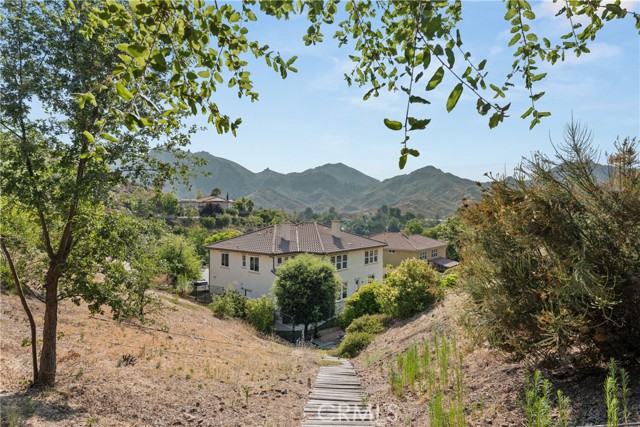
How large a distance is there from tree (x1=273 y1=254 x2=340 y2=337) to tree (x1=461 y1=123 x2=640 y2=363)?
1826 centimetres

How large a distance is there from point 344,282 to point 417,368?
87.1 ft

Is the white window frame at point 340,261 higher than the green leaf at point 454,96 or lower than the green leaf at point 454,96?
lower

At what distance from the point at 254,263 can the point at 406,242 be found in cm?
2766

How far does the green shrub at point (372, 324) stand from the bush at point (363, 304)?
2.72 meters

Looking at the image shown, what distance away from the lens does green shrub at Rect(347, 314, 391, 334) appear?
732 inches

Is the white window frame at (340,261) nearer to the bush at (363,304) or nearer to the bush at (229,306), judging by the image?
the bush at (229,306)

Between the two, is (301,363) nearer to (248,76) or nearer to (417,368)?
(417,368)

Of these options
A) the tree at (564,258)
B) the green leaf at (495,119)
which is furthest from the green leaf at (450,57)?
the tree at (564,258)

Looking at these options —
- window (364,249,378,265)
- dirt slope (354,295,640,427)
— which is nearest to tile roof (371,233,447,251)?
window (364,249,378,265)

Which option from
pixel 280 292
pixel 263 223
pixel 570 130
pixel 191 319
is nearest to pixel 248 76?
pixel 570 130

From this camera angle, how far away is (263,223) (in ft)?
243

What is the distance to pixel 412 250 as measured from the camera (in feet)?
169

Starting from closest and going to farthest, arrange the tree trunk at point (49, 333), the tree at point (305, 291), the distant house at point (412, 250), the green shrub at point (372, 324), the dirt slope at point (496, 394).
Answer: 1. the dirt slope at point (496, 394)
2. the tree trunk at point (49, 333)
3. the green shrub at point (372, 324)
4. the tree at point (305, 291)
5. the distant house at point (412, 250)

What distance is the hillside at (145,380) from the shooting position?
681 centimetres
